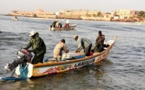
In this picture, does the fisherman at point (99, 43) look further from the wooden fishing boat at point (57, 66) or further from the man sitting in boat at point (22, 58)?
the man sitting in boat at point (22, 58)

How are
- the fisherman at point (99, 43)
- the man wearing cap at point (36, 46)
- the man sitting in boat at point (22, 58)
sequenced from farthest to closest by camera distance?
the fisherman at point (99, 43) < the man wearing cap at point (36, 46) < the man sitting in boat at point (22, 58)

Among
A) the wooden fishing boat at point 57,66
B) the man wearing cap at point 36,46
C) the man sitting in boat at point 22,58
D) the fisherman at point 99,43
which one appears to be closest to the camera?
the man sitting in boat at point 22,58

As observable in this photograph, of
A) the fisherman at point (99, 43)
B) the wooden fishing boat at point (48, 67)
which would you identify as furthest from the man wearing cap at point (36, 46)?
the fisherman at point (99, 43)

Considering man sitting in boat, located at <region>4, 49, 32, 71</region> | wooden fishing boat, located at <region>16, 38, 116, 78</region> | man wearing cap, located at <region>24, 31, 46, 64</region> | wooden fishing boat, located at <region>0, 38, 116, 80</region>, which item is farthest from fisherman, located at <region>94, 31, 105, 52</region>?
man sitting in boat, located at <region>4, 49, 32, 71</region>

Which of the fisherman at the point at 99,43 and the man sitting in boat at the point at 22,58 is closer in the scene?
the man sitting in boat at the point at 22,58

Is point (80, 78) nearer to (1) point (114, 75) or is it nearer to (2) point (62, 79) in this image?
(2) point (62, 79)

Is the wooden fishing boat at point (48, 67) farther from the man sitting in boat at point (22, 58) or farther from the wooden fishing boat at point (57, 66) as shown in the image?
the man sitting in boat at point (22, 58)

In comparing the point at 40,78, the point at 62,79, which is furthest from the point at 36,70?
the point at 62,79

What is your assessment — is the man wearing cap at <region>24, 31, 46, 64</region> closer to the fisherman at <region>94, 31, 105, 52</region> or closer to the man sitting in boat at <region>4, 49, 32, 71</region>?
the man sitting in boat at <region>4, 49, 32, 71</region>

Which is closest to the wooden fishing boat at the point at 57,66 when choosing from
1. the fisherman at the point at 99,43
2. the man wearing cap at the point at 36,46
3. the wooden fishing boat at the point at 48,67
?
the wooden fishing boat at the point at 48,67

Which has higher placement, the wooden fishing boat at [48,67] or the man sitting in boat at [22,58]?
the man sitting in boat at [22,58]

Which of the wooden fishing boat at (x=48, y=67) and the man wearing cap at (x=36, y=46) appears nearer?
the wooden fishing boat at (x=48, y=67)

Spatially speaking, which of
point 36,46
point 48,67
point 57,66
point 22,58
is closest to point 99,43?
point 57,66

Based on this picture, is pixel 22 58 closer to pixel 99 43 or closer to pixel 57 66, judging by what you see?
pixel 57 66
